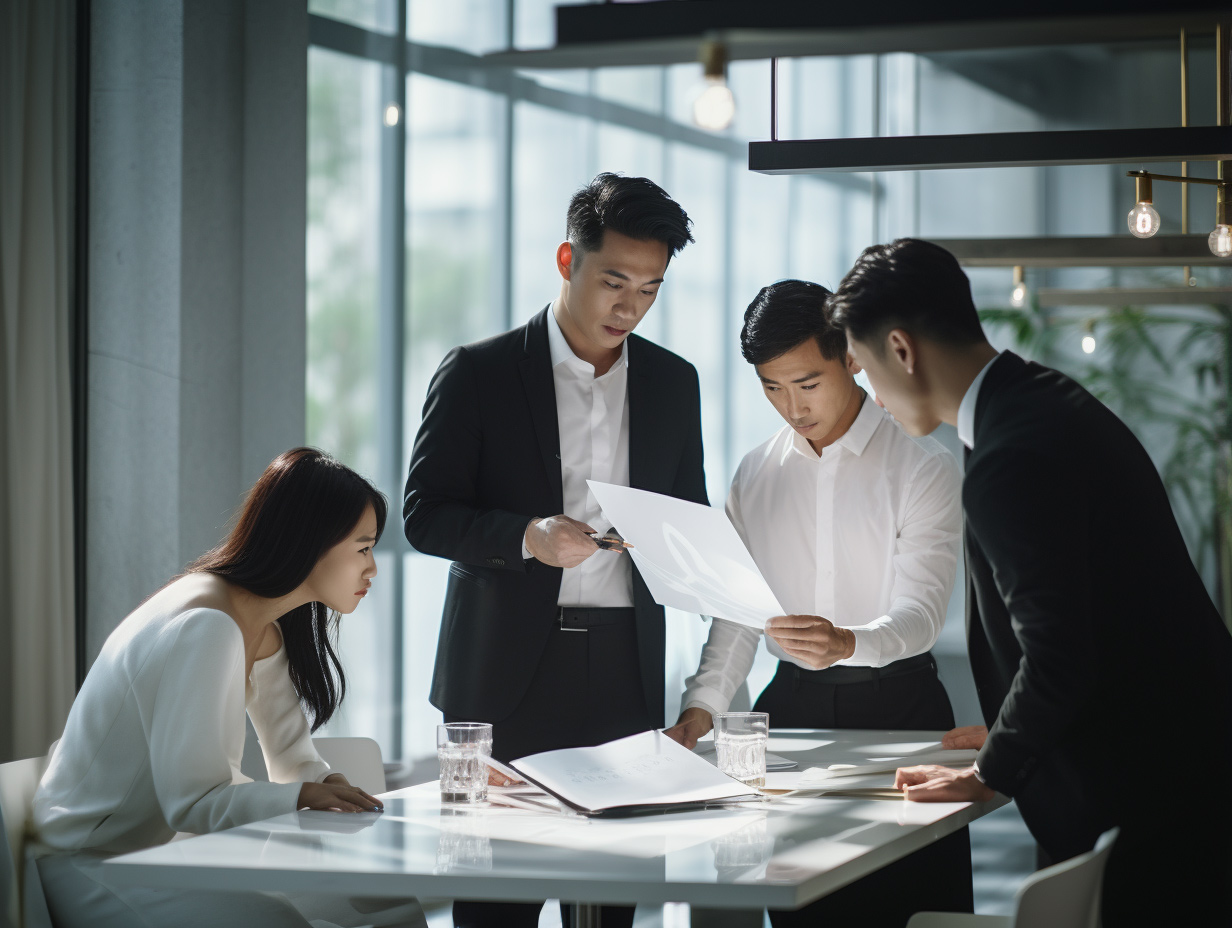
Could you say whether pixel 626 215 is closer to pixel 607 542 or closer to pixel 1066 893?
pixel 607 542

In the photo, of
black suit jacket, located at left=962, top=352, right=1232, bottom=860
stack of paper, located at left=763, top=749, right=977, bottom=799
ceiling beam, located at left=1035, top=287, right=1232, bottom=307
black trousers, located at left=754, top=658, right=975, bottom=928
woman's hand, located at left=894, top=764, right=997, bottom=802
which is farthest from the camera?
ceiling beam, located at left=1035, top=287, right=1232, bottom=307

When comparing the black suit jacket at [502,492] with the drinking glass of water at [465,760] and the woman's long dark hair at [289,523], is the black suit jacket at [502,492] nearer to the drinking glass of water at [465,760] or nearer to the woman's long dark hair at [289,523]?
the woman's long dark hair at [289,523]

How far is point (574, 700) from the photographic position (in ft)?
8.54

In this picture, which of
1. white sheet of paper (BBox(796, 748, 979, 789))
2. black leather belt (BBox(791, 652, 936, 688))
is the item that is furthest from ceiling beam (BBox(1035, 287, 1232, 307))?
white sheet of paper (BBox(796, 748, 979, 789))

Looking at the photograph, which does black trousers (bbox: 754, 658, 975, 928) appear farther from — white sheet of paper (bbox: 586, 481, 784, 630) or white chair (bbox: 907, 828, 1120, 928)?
white chair (bbox: 907, 828, 1120, 928)

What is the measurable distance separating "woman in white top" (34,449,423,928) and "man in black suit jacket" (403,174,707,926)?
0.86 ft

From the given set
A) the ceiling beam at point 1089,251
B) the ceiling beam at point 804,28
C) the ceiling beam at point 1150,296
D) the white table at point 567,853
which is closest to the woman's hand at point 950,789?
the white table at point 567,853

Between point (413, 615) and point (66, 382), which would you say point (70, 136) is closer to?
point (66, 382)

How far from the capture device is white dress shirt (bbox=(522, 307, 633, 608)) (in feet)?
8.73

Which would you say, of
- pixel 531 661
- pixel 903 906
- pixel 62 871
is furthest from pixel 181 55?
pixel 903 906

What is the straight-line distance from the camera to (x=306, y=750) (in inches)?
94.2

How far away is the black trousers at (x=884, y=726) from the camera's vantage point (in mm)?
2502

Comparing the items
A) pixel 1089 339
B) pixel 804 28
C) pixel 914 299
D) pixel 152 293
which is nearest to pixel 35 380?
pixel 152 293

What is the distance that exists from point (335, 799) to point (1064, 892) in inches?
42.0
